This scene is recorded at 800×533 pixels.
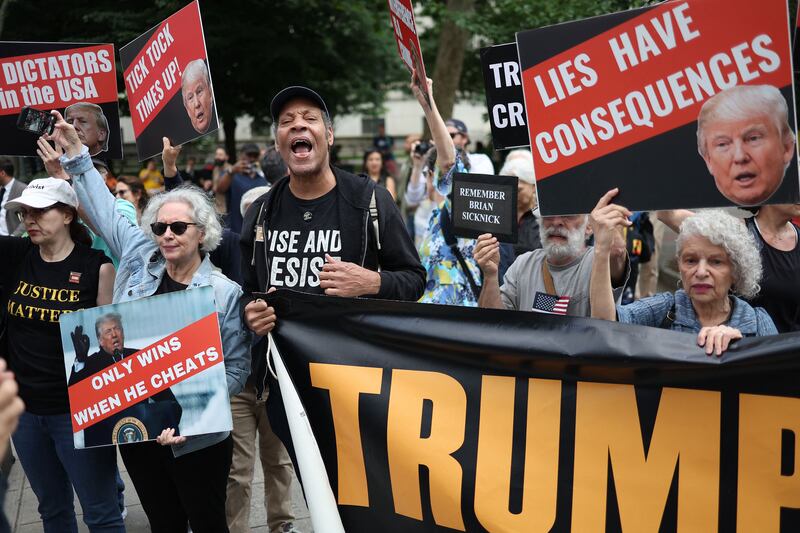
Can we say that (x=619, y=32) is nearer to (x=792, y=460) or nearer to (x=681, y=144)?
(x=681, y=144)

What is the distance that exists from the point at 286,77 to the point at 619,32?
60.8 ft

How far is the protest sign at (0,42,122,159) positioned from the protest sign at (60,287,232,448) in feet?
6.03

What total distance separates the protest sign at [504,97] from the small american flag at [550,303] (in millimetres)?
1022

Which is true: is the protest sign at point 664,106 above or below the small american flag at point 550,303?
above

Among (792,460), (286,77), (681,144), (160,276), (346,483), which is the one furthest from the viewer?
(286,77)

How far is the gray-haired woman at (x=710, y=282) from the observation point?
3.21 metres

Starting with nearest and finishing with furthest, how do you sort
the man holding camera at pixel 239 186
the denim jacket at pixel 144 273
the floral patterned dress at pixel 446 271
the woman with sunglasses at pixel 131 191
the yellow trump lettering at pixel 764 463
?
the yellow trump lettering at pixel 764 463 < the denim jacket at pixel 144 273 < the floral patterned dress at pixel 446 271 < the woman with sunglasses at pixel 131 191 < the man holding camera at pixel 239 186

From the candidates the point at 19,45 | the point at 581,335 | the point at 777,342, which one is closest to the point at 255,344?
the point at 581,335

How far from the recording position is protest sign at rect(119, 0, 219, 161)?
448 cm

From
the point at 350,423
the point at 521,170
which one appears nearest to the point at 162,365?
the point at 350,423

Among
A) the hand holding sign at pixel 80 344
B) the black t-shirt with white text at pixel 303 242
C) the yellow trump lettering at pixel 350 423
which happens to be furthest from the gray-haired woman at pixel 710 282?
the hand holding sign at pixel 80 344

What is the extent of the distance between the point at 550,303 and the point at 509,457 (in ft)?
2.70

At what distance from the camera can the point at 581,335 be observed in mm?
3031

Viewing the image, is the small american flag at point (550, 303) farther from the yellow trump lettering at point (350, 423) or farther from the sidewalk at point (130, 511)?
the sidewalk at point (130, 511)
